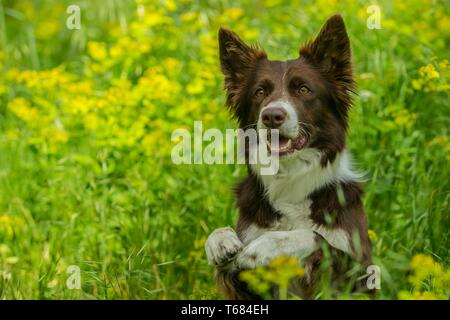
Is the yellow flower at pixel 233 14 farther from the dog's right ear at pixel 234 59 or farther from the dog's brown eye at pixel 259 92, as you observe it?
the dog's brown eye at pixel 259 92

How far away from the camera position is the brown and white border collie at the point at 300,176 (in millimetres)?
4020

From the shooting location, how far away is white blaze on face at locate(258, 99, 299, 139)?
407 cm

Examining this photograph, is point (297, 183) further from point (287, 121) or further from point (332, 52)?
point (332, 52)

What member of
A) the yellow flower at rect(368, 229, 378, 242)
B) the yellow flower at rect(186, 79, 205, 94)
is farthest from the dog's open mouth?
the yellow flower at rect(186, 79, 205, 94)

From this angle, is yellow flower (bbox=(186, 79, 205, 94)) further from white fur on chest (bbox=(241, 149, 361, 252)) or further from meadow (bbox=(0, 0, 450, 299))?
white fur on chest (bbox=(241, 149, 361, 252))

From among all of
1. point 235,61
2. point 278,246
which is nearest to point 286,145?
point 278,246

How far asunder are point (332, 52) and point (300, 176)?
695 mm

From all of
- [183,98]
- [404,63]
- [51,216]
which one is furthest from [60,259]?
[404,63]

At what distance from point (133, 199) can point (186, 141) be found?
1.96 ft

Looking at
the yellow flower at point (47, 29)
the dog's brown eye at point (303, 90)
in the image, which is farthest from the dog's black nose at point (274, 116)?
the yellow flower at point (47, 29)

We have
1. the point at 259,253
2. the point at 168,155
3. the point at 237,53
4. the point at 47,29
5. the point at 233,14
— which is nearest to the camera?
the point at 259,253

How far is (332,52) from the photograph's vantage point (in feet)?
14.4

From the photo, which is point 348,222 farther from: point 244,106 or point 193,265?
point 193,265

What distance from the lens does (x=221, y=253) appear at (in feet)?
13.3
